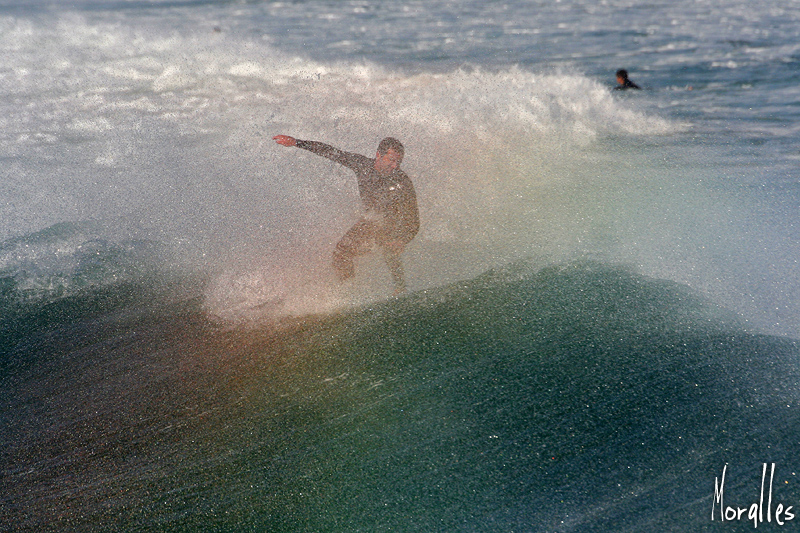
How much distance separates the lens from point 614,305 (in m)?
6.02

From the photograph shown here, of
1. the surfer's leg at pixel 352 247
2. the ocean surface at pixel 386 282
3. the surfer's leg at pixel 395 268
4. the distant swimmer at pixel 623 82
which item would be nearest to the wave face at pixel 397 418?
the ocean surface at pixel 386 282

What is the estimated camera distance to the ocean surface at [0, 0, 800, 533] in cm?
363

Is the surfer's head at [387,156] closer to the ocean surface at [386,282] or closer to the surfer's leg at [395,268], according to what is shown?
the surfer's leg at [395,268]

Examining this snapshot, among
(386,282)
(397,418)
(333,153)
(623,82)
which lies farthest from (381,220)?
(623,82)

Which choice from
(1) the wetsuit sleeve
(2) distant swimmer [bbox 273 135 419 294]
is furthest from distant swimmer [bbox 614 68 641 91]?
(1) the wetsuit sleeve

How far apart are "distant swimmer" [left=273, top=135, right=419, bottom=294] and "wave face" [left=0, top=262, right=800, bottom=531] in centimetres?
68

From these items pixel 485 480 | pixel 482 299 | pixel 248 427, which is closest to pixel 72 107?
pixel 248 427

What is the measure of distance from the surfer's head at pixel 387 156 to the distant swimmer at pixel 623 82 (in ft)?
12.4

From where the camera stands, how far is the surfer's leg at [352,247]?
592cm

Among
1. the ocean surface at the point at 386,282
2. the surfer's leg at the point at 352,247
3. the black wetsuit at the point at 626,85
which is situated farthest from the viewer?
the black wetsuit at the point at 626,85

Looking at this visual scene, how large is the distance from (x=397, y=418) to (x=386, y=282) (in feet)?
7.27

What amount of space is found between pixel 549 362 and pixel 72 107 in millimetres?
7981

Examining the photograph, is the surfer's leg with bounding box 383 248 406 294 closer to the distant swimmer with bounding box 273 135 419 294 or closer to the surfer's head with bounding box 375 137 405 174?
the distant swimmer with bounding box 273 135 419 294

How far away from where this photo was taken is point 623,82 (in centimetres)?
731
